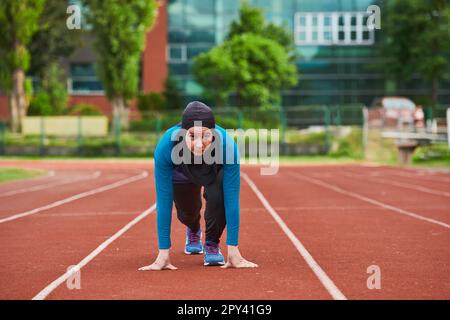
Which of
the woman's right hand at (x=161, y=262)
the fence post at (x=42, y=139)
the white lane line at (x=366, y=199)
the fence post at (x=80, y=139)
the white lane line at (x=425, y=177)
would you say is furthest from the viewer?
Answer: the fence post at (x=80, y=139)

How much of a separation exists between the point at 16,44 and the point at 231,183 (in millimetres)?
33950

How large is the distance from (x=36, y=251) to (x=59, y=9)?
45.5m

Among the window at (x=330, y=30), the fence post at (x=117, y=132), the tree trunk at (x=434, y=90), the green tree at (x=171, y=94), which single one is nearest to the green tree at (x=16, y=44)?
the fence post at (x=117, y=132)

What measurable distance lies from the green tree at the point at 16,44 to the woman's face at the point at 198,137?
109 ft

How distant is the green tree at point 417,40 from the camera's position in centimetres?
5072

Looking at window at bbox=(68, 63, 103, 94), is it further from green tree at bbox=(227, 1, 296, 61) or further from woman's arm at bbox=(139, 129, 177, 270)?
woman's arm at bbox=(139, 129, 177, 270)

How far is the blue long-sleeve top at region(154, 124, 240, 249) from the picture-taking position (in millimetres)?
6758

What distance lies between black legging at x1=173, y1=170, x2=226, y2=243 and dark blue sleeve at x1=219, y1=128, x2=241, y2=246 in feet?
0.35

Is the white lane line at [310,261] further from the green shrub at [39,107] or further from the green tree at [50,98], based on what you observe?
the green tree at [50,98]

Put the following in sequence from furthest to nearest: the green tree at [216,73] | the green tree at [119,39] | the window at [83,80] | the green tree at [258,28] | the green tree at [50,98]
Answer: the window at [83,80], the green tree at [258,28], the green tree at [216,73], the green tree at [50,98], the green tree at [119,39]

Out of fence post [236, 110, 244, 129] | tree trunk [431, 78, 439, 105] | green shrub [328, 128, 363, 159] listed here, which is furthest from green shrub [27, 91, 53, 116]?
tree trunk [431, 78, 439, 105]

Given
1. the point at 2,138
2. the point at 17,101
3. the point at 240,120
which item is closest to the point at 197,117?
the point at 240,120

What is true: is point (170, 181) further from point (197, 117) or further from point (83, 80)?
point (83, 80)

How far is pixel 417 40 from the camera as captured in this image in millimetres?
52594
